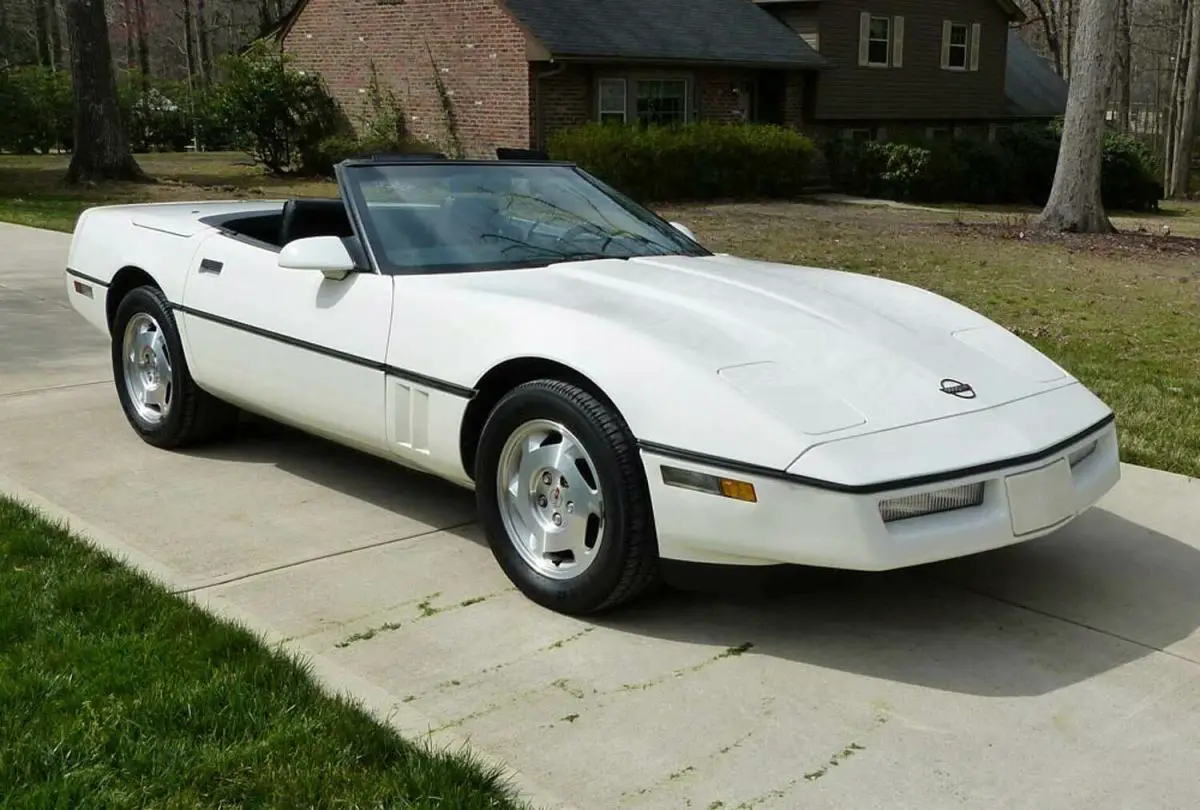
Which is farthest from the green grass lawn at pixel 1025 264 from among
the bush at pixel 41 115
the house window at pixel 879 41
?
the house window at pixel 879 41

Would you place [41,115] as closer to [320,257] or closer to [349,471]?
[349,471]

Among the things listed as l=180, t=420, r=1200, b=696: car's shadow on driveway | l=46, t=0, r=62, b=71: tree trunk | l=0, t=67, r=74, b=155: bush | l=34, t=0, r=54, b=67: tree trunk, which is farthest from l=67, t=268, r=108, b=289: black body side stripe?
l=46, t=0, r=62, b=71: tree trunk

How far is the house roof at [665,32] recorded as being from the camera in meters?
24.2

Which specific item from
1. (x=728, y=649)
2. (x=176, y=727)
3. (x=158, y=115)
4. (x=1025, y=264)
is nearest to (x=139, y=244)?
(x=176, y=727)

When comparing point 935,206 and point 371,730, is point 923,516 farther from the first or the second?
point 935,206

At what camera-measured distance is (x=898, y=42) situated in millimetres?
31781

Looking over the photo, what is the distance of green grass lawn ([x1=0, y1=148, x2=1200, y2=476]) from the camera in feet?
24.3

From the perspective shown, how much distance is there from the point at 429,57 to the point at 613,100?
Answer: 416cm

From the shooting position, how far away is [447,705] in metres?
3.37

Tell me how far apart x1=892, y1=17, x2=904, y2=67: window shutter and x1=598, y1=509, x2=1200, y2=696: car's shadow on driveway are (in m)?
29.1

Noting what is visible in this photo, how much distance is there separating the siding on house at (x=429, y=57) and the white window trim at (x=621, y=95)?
5.49 feet

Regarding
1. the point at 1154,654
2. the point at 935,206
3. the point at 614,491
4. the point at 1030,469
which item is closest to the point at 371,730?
the point at 614,491

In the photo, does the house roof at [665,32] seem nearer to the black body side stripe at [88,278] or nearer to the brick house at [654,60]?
the brick house at [654,60]

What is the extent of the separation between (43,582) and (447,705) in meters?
1.52
